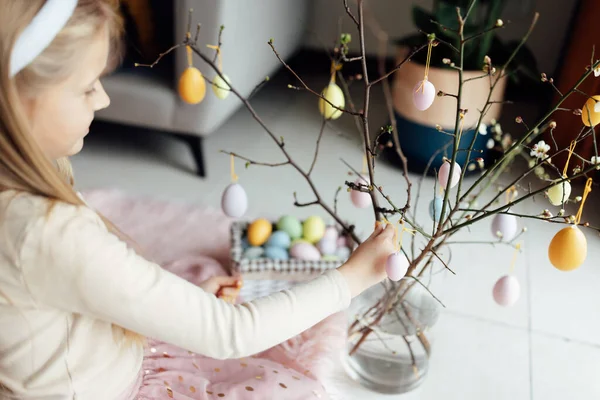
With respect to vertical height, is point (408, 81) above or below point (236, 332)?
below

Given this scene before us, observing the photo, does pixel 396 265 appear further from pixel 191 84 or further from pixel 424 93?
pixel 191 84

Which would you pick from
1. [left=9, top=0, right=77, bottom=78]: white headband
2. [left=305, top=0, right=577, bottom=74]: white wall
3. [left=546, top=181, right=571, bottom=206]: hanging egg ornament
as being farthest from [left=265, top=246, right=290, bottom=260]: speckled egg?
[left=305, top=0, right=577, bottom=74]: white wall

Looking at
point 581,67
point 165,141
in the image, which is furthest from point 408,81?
point 165,141

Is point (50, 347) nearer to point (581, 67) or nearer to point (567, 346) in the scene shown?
point (567, 346)

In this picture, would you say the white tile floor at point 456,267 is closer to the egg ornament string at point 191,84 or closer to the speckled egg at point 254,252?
the speckled egg at point 254,252

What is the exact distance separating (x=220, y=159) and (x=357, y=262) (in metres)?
1.18

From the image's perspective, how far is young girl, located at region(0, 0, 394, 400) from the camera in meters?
0.59

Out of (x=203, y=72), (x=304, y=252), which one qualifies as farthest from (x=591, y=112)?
(x=203, y=72)

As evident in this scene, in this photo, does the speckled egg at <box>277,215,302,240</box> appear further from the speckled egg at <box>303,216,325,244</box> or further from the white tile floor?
the white tile floor

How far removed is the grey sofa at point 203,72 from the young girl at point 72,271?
2.67 ft

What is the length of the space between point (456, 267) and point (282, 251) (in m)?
0.42

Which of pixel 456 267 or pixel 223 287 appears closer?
pixel 223 287

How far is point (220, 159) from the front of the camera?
187 cm

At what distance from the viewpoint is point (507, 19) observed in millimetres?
2143
